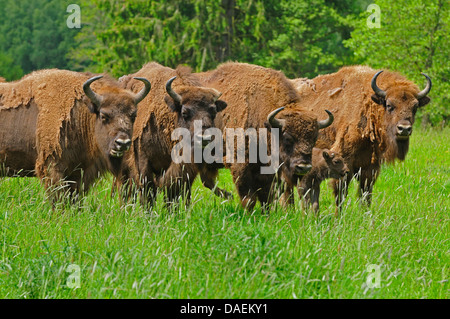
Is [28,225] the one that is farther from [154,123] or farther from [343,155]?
[343,155]

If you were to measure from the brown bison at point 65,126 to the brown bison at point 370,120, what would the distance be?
8.74 feet

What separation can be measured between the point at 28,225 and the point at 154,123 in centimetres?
214

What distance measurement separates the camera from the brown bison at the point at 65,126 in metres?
6.57

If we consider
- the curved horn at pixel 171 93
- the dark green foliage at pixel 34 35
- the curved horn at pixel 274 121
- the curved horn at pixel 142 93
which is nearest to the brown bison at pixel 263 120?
the curved horn at pixel 274 121

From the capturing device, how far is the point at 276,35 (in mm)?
26672

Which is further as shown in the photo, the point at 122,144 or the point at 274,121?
the point at 274,121

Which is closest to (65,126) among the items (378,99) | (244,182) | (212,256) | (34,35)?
(244,182)

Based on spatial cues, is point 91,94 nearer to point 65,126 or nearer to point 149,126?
point 65,126

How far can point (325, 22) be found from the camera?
29.1m

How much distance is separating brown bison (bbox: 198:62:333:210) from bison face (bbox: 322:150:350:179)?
762 millimetres

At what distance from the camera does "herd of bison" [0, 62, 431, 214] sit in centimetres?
667

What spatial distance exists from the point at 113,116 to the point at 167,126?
2.38 feet

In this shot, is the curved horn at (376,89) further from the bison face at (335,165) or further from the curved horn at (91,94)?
the curved horn at (91,94)
